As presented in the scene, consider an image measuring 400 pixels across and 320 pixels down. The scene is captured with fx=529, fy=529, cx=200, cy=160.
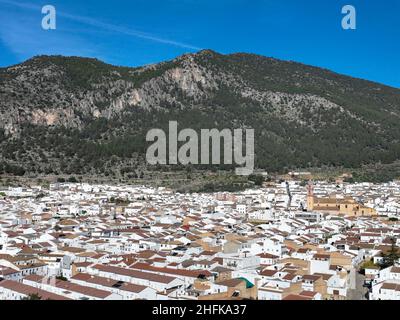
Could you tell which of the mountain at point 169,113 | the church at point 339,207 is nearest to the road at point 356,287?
the church at point 339,207

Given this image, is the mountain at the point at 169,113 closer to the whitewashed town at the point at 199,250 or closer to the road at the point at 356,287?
the whitewashed town at the point at 199,250

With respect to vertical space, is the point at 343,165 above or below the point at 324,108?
below

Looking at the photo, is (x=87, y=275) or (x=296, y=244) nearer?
(x=87, y=275)

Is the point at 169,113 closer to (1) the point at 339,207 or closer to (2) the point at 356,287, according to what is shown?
(1) the point at 339,207

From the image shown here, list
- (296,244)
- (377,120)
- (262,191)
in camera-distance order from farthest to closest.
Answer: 1. (377,120)
2. (262,191)
3. (296,244)

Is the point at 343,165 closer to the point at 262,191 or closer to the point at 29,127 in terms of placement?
the point at 262,191

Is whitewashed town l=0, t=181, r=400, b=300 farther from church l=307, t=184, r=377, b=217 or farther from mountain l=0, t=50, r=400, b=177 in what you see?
mountain l=0, t=50, r=400, b=177

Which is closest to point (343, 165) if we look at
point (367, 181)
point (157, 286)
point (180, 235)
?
point (367, 181)
